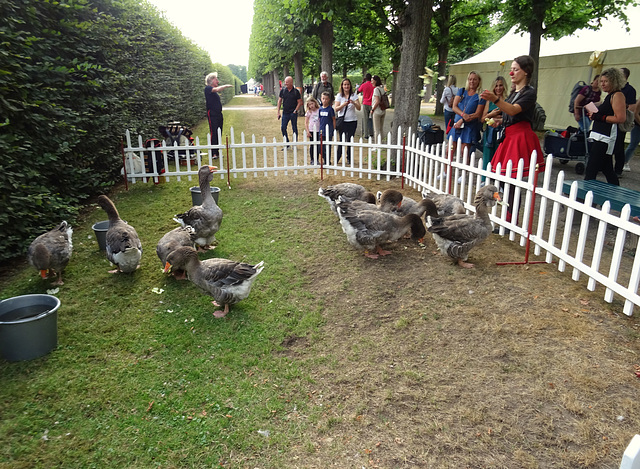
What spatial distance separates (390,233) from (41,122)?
5243mm

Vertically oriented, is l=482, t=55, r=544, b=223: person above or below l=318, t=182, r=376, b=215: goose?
above

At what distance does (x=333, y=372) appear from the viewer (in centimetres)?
376

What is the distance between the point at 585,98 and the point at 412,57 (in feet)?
14.4

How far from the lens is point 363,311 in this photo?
4.77 metres

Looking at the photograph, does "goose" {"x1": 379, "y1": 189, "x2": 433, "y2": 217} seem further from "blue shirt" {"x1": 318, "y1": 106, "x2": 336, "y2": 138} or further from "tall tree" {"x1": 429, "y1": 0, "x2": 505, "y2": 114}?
"tall tree" {"x1": 429, "y1": 0, "x2": 505, "y2": 114}

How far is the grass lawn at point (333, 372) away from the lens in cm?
295

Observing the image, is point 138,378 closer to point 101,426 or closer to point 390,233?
point 101,426

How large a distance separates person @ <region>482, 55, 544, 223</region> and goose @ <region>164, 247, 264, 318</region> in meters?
3.97

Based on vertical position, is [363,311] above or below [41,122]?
below

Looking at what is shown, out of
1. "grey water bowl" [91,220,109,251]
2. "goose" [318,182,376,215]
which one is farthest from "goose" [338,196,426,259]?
"grey water bowl" [91,220,109,251]

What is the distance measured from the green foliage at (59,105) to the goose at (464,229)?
5326 mm

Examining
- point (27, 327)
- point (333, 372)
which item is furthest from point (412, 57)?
point (27, 327)

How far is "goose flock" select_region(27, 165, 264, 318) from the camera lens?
4531 mm

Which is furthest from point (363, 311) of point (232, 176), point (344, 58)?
point (344, 58)
